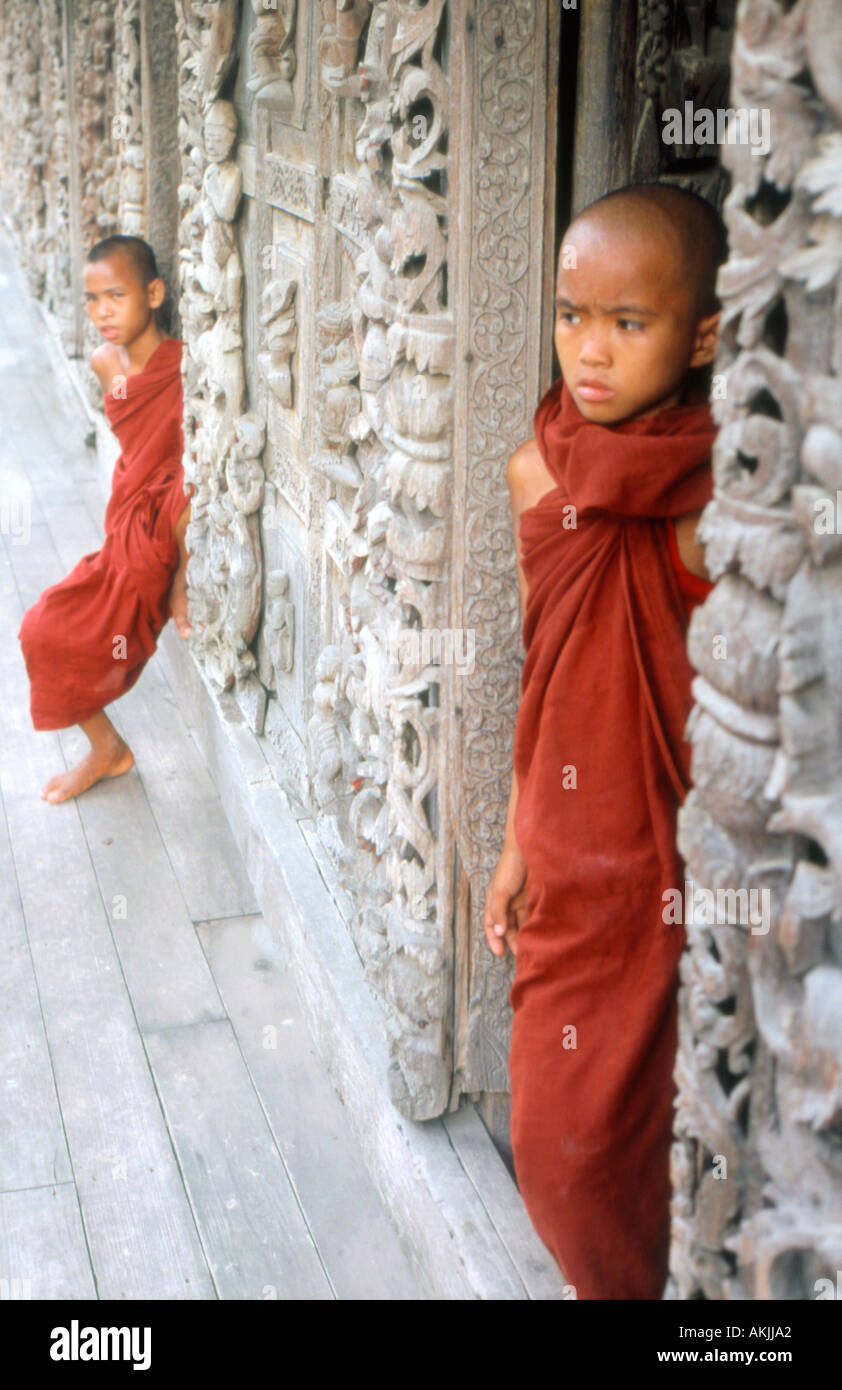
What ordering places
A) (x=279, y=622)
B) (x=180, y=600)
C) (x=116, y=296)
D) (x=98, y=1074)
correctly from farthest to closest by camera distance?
(x=116, y=296)
(x=180, y=600)
(x=279, y=622)
(x=98, y=1074)

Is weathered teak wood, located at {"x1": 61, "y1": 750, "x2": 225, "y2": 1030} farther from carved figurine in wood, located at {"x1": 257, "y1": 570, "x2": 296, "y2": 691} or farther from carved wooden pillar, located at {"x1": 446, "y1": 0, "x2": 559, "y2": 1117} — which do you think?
carved wooden pillar, located at {"x1": 446, "y1": 0, "x2": 559, "y2": 1117}

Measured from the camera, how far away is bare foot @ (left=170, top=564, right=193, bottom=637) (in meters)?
4.98

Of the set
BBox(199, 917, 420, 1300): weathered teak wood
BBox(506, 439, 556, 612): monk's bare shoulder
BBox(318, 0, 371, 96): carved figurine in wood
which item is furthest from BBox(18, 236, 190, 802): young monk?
BBox(506, 439, 556, 612): monk's bare shoulder

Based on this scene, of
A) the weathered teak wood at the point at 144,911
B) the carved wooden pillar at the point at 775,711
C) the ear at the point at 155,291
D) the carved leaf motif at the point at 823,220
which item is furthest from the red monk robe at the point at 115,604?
the carved leaf motif at the point at 823,220

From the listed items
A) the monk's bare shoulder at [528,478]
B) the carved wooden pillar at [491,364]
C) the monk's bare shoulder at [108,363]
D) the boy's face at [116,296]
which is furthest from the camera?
the monk's bare shoulder at [108,363]

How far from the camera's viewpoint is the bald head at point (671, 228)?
6.18 ft

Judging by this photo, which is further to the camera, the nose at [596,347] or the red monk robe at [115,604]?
the red monk robe at [115,604]

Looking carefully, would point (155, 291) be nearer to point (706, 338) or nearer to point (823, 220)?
point (706, 338)

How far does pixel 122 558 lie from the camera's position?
187 inches

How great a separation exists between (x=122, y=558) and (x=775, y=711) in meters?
3.61

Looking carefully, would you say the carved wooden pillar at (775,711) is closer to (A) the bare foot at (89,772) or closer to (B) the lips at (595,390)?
(B) the lips at (595,390)

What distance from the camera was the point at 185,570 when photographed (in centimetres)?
496

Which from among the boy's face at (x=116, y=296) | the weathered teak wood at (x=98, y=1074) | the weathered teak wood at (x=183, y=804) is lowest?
the weathered teak wood at (x=183, y=804)

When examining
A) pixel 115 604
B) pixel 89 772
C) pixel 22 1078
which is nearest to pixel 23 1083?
pixel 22 1078
